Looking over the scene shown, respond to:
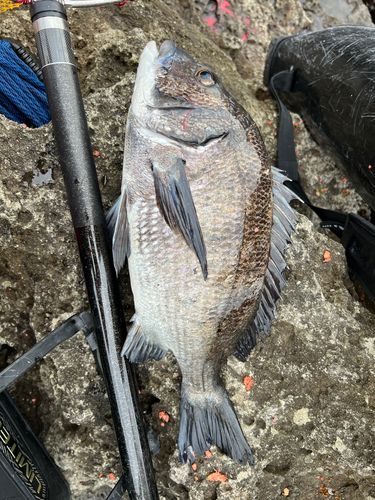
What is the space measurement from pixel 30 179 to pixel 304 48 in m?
2.14

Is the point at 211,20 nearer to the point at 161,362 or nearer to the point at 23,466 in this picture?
the point at 161,362

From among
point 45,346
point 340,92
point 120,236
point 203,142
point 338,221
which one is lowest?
point 45,346

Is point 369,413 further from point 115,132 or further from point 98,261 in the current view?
point 115,132

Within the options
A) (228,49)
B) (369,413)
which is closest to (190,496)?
(369,413)

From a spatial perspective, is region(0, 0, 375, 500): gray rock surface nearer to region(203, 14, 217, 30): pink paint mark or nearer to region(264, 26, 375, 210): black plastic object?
region(264, 26, 375, 210): black plastic object

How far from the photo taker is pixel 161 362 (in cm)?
184

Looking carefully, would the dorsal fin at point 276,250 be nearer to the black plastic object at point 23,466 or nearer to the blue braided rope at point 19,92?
the black plastic object at point 23,466

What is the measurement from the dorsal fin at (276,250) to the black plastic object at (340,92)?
2.48ft

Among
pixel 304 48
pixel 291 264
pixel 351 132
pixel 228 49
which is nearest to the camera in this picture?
pixel 291 264

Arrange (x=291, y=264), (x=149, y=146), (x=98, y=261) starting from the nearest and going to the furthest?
(x=149, y=146), (x=98, y=261), (x=291, y=264)

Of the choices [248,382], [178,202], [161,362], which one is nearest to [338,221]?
[248,382]

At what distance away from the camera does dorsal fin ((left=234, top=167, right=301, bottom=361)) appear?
1639 millimetres

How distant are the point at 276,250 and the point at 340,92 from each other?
4.16ft

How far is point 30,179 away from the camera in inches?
66.8
